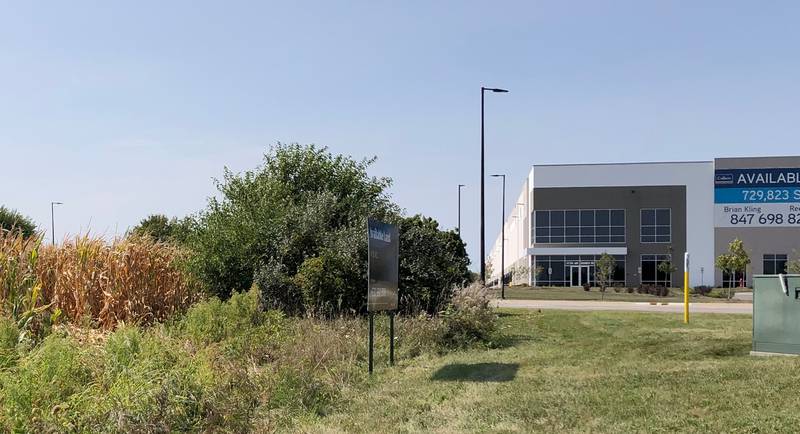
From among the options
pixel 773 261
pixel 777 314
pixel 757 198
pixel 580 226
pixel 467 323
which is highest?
pixel 757 198

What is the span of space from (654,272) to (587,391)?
6300 cm

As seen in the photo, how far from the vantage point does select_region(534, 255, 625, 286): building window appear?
225 ft

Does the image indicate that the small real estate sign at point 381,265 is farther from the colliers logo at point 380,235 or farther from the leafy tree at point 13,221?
the leafy tree at point 13,221

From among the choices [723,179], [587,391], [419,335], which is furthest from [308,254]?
[723,179]

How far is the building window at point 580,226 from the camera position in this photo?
69.4 metres

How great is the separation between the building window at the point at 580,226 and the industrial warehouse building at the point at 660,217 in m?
0.09

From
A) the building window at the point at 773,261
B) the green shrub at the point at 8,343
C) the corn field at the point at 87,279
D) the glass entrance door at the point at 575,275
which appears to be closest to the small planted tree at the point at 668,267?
the glass entrance door at the point at 575,275

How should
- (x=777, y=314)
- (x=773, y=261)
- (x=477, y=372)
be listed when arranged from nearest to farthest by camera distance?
1. (x=477, y=372)
2. (x=777, y=314)
3. (x=773, y=261)

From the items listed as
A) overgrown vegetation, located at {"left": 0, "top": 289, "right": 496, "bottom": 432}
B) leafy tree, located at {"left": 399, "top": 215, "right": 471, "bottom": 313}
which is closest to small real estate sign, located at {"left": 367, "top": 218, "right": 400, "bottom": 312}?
overgrown vegetation, located at {"left": 0, "top": 289, "right": 496, "bottom": 432}

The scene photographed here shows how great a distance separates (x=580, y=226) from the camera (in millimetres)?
70125

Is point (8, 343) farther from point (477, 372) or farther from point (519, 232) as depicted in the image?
point (519, 232)

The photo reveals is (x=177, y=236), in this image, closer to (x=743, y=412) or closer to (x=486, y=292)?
(x=486, y=292)

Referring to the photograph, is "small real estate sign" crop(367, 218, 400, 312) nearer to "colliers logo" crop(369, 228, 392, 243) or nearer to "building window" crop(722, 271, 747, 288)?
"colliers logo" crop(369, 228, 392, 243)

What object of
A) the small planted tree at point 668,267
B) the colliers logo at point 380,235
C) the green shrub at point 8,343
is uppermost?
the colliers logo at point 380,235
